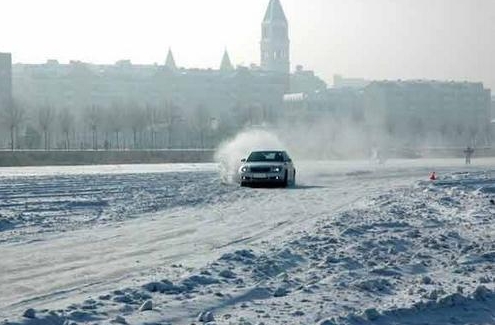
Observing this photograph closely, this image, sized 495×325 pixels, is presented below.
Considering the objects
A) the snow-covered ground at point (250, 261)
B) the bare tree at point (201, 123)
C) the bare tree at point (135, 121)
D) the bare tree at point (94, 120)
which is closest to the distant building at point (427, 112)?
the bare tree at point (201, 123)

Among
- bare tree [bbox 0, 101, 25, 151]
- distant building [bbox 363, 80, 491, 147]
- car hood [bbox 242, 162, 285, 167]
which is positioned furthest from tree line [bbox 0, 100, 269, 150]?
car hood [bbox 242, 162, 285, 167]

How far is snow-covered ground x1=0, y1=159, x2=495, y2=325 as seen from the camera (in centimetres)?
1054

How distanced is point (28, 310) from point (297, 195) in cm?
2143

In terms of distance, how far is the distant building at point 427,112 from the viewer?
465ft

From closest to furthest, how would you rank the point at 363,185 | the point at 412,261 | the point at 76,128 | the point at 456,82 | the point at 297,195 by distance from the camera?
the point at 412,261 < the point at 297,195 < the point at 363,185 < the point at 76,128 < the point at 456,82

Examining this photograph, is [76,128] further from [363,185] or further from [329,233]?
[329,233]

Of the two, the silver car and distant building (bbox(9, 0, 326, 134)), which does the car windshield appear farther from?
distant building (bbox(9, 0, 326, 134))

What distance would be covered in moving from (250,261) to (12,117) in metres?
96.0

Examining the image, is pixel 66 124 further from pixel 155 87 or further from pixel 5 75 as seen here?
pixel 155 87

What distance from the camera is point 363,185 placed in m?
37.3

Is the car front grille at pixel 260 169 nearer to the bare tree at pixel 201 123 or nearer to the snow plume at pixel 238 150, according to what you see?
the snow plume at pixel 238 150

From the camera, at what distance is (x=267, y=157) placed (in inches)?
1549

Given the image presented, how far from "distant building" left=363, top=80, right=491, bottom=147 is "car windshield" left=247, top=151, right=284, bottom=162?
95170 millimetres

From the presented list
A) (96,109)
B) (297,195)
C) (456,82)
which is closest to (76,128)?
(96,109)
